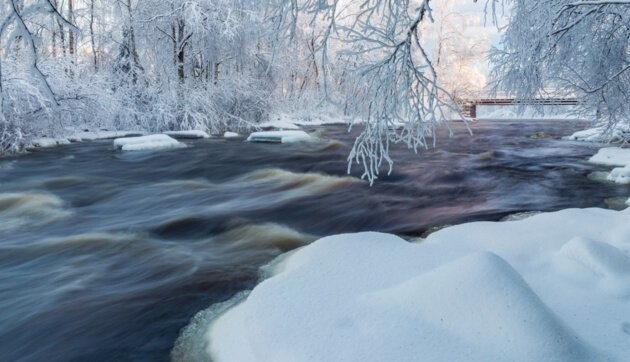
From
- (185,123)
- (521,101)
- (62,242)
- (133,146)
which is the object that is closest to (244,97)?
(185,123)

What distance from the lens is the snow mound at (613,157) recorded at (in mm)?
9703

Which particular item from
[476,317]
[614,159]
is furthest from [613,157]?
[476,317]

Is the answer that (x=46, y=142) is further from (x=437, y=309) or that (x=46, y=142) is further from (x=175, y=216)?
(x=437, y=309)

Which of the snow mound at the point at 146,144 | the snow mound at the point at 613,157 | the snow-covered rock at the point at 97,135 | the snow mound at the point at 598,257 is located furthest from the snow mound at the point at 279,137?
the snow mound at the point at 598,257

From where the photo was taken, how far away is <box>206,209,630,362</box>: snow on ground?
91.0 inches

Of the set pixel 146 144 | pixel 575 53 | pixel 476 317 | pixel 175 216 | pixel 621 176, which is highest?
pixel 575 53

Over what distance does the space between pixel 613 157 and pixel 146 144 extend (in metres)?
11.0

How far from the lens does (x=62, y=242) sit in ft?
17.9

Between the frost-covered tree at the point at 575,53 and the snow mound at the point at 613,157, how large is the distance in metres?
2.50

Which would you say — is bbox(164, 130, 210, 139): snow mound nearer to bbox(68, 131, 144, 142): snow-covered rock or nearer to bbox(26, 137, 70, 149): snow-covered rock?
bbox(68, 131, 144, 142): snow-covered rock

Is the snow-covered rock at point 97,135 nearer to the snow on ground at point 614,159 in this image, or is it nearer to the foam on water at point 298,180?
the foam on water at point 298,180

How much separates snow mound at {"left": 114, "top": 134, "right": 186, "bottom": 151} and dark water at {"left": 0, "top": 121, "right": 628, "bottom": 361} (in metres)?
0.34

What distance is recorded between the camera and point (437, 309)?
255 cm

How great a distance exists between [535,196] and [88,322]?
251 inches
